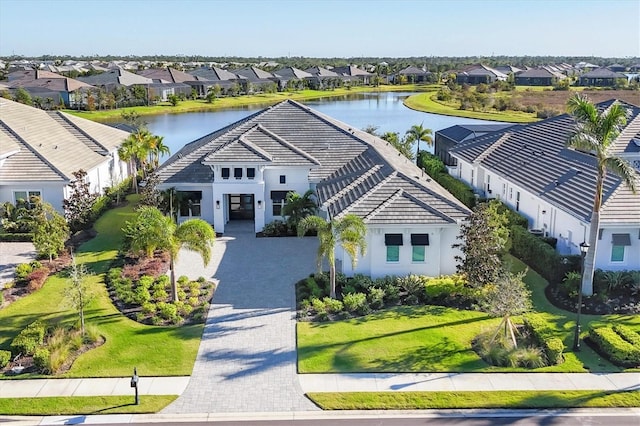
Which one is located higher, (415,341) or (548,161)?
(548,161)

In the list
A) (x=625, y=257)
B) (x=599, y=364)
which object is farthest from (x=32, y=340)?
(x=625, y=257)

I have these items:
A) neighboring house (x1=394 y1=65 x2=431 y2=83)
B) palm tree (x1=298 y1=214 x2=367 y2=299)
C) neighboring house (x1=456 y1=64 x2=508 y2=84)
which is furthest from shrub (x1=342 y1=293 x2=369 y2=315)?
neighboring house (x1=394 y1=65 x2=431 y2=83)

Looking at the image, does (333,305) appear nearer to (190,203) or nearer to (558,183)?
(558,183)

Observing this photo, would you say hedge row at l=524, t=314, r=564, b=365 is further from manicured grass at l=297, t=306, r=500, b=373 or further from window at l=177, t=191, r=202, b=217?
window at l=177, t=191, r=202, b=217

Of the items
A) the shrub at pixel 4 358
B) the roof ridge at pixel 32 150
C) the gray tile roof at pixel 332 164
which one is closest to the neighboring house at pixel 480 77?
the gray tile roof at pixel 332 164

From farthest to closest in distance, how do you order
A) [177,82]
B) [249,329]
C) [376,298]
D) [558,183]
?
1. [177,82]
2. [558,183]
3. [376,298]
4. [249,329]

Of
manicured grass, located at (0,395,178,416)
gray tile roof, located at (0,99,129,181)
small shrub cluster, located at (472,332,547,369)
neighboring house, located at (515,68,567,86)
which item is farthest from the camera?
neighboring house, located at (515,68,567,86)

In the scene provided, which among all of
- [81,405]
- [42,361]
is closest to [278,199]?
[42,361]
